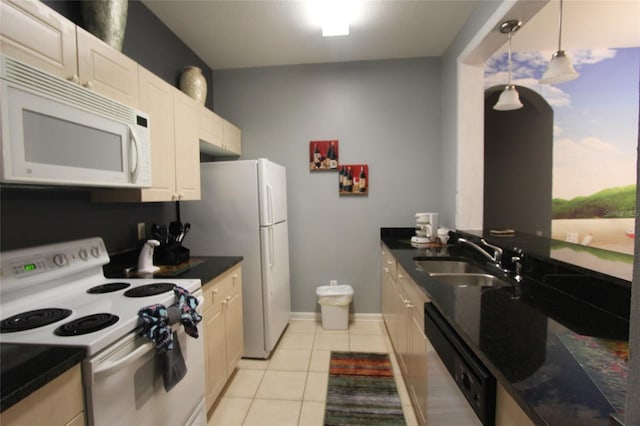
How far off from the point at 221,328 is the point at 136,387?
0.87 meters

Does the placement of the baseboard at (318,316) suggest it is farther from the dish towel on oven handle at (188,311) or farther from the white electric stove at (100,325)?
the dish towel on oven handle at (188,311)

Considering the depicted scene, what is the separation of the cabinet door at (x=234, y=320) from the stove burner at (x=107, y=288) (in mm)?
673

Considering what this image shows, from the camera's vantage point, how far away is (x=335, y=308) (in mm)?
3012

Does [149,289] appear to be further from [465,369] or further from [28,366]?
[465,369]

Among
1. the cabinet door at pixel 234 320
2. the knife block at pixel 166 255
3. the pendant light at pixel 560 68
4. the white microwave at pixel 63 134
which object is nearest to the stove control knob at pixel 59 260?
the white microwave at pixel 63 134

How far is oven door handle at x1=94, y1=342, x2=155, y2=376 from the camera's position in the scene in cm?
93

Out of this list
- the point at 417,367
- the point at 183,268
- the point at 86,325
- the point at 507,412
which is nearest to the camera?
the point at 507,412

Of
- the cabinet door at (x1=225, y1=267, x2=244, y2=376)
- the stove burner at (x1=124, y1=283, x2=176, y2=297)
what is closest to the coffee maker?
the cabinet door at (x1=225, y1=267, x2=244, y2=376)

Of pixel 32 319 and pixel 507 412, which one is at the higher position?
pixel 32 319

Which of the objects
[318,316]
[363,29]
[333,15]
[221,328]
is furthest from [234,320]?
[363,29]

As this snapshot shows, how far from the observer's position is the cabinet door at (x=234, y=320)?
6.82 ft

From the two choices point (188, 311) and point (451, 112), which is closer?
point (188, 311)

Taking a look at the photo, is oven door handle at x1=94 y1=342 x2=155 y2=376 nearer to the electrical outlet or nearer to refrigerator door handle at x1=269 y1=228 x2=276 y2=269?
the electrical outlet

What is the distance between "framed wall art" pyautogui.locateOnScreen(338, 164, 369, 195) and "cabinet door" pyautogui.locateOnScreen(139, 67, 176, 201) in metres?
1.75
